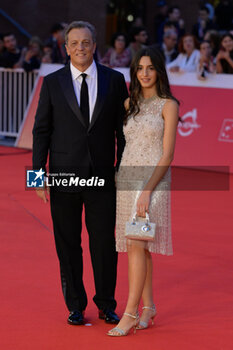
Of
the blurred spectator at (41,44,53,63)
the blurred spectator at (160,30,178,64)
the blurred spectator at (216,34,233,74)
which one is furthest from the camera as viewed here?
the blurred spectator at (41,44,53,63)

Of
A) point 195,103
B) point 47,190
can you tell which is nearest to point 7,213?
point 47,190

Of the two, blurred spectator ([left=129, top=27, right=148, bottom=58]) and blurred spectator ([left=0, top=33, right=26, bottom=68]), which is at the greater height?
blurred spectator ([left=129, top=27, right=148, bottom=58])

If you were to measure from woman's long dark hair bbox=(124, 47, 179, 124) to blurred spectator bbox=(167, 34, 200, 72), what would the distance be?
7.93 meters

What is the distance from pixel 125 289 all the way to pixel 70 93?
173 cm

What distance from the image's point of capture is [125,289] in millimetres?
5977

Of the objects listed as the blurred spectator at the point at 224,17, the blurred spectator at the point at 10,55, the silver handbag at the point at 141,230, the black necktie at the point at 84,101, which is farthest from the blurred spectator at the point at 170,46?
the silver handbag at the point at 141,230

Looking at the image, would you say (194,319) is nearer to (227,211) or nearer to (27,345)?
(27,345)

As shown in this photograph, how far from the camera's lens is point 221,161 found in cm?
1203

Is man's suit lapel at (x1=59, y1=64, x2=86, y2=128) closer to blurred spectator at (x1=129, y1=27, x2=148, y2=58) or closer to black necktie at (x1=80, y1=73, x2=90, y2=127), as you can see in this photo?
black necktie at (x1=80, y1=73, x2=90, y2=127)

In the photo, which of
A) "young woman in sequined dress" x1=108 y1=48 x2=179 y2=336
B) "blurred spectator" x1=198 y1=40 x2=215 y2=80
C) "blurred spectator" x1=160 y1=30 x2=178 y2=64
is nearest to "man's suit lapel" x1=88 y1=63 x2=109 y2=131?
"young woman in sequined dress" x1=108 y1=48 x2=179 y2=336

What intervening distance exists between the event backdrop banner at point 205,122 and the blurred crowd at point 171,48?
8.9 inches

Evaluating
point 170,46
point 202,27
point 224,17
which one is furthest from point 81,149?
point 224,17

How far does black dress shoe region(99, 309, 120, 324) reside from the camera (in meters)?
5.12

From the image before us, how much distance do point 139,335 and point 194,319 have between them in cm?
55
